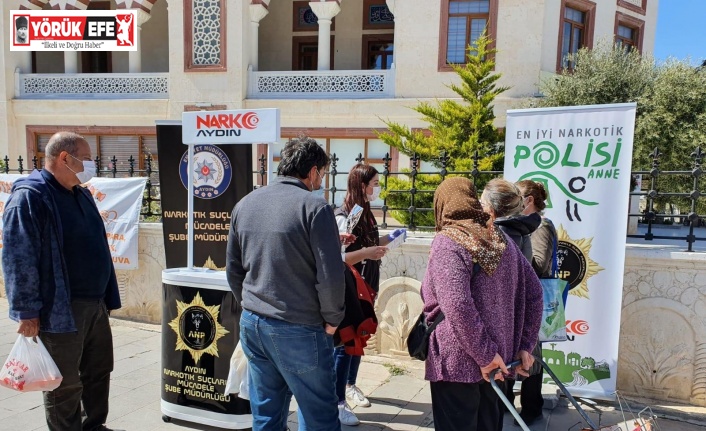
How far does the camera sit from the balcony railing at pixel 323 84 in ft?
45.4

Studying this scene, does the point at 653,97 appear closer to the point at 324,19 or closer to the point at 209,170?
the point at 324,19

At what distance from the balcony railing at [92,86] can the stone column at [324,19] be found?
470 cm

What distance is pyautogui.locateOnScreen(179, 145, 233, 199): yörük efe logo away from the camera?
370 cm

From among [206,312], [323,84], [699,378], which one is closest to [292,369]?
[206,312]

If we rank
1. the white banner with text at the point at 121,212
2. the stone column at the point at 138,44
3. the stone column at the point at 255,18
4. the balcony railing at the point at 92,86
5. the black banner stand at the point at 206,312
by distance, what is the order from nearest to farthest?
1. the black banner stand at the point at 206,312
2. the white banner with text at the point at 121,212
3. the stone column at the point at 255,18
4. the stone column at the point at 138,44
5. the balcony railing at the point at 92,86

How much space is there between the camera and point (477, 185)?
655 centimetres

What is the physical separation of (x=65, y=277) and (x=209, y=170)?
1284 mm

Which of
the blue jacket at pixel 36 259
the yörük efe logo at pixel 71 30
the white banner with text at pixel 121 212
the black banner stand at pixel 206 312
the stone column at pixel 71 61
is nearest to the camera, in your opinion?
the blue jacket at pixel 36 259

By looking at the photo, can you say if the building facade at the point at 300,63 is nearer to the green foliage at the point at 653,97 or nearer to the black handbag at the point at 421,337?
the green foliage at the point at 653,97

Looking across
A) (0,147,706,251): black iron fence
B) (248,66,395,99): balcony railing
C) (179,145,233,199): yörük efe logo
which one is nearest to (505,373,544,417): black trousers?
(0,147,706,251): black iron fence

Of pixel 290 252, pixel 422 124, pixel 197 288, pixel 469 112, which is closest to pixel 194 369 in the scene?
pixel 197 288

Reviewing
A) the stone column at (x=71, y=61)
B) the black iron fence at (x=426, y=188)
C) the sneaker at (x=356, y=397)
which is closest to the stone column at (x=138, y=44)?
the stone column at (x=71, y=61)

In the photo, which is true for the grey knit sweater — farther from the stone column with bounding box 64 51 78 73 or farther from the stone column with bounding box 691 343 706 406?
the stone column with bounding box 64 51 78 73

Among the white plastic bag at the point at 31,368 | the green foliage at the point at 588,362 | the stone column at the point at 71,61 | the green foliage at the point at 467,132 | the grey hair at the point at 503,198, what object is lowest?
the green foliage at the point at 588,362
